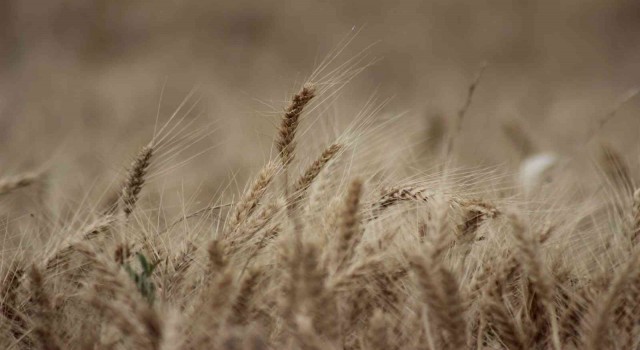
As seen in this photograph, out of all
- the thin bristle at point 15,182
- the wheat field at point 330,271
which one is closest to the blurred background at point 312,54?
the thin bristle at point 15,182

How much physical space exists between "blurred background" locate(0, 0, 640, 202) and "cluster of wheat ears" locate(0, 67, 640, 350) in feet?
9.57

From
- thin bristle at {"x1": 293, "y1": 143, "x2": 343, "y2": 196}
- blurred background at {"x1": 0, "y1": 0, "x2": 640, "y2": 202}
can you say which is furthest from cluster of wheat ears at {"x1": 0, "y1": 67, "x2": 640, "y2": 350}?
blurred background at {"x1": 0, "y1": 0, "x2": 640, "y2": 202}

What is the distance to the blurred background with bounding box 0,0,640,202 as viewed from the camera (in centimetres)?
425

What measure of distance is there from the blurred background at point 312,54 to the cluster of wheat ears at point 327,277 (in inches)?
115

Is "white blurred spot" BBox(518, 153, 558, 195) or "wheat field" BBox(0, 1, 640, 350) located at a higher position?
"white blurred spot" BBox(518, 153, 558, 195)

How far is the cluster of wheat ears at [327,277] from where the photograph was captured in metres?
0.63

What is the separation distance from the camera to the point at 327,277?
717mm

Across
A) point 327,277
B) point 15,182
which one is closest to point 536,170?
point 327,277

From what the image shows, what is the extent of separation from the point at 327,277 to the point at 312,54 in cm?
506

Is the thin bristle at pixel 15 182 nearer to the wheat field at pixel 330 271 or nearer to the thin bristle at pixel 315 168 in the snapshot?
the wheat field at pixel 330 271

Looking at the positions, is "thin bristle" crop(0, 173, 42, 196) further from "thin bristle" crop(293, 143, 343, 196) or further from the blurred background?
the blurred background

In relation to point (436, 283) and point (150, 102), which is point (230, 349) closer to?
point (436, 283)

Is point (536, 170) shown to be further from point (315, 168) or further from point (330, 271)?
point (330, 271)

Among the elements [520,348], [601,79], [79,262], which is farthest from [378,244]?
[601,79]
